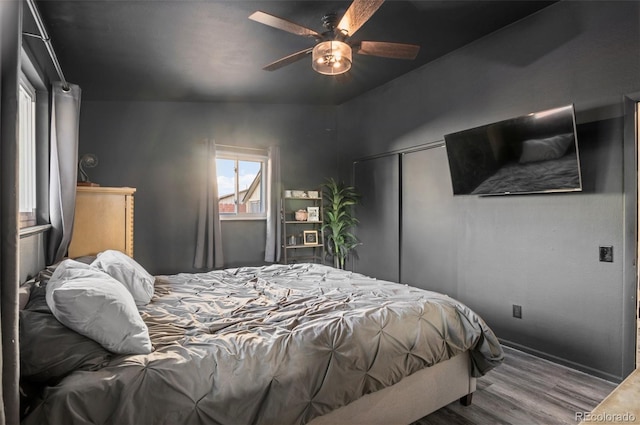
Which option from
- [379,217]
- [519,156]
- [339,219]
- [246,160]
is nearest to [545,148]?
[519,156]

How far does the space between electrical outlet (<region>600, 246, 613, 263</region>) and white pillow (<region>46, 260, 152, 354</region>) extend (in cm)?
295

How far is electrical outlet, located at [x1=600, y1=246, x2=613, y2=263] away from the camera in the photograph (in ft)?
7.80

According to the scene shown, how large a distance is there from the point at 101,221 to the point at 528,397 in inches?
140

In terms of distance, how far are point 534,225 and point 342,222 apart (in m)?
2.49

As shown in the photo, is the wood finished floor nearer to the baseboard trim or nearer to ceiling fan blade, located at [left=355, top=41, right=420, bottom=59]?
the baseboard trim

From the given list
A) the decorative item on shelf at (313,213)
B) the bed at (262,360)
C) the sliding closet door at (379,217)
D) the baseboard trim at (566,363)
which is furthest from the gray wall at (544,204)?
the decorative item on shelf at (313,213)

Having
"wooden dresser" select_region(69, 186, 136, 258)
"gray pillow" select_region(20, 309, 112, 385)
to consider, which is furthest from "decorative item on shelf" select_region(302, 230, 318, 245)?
"gray pillow" select_region(20, 309, 112, 385)

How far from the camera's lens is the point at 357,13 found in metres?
2.00

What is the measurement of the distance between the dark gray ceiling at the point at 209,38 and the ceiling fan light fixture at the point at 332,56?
404 mm

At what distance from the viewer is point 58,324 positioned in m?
1.33

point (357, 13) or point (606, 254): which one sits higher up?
point (357, 13)

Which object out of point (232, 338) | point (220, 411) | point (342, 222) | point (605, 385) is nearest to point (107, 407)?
point (220, 411)

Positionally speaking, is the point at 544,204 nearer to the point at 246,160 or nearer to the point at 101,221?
the point at 246,160

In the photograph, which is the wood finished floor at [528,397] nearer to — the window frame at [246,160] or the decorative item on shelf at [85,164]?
the window frame at [246,160]
